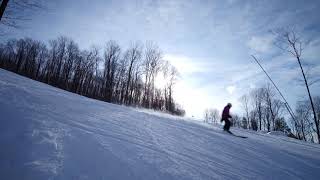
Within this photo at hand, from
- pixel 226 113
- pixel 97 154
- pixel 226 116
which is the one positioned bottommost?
pixel 97 154

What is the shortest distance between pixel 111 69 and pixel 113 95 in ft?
22.0

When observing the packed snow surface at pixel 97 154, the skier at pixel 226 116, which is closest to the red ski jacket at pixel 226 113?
the skier at pixel 226 116

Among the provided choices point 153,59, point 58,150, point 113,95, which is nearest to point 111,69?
point 113,95

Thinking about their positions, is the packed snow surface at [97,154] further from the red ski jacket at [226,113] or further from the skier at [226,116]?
the red ski jacket at [226,113]

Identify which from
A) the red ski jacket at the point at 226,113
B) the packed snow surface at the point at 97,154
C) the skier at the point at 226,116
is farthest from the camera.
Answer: the red ski jacket at the point at 226,113

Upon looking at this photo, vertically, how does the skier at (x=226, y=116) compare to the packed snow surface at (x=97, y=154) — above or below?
above

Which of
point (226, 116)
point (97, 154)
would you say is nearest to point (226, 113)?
point (226, 116)

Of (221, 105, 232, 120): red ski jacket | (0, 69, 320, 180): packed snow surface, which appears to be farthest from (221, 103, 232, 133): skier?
(0, 69, 320, 180): packed snow surface

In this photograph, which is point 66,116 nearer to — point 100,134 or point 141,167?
point 100,134

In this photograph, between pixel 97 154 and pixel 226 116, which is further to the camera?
pixel 226 116

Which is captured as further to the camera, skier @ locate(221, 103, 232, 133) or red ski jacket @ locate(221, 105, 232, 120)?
red ski jacket @ locate(221, 105, 232, 120)

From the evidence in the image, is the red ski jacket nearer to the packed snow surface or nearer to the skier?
the skier

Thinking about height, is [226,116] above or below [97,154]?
above

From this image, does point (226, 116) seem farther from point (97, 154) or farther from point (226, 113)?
point (97, 154)
